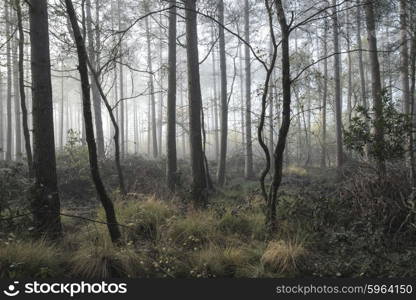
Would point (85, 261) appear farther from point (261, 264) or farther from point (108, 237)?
point (261, 264)

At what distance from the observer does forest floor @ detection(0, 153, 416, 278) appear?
3.87 m

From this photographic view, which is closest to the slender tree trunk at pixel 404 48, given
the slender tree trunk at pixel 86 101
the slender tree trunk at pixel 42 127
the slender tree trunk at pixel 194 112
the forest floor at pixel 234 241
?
the forest floor at pixel 234 241

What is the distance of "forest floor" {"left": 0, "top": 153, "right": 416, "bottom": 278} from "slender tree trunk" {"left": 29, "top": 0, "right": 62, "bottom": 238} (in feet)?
1.18

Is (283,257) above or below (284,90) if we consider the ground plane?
below

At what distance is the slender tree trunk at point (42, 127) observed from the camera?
15.4 feet

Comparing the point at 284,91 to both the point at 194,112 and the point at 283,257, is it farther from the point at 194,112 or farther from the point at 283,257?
the point at 194,112

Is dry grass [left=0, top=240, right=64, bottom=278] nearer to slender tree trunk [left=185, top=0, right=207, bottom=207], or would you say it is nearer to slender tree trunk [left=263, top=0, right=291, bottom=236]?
slender tree trunk [left=263, top=0, right=291, bottom=236]

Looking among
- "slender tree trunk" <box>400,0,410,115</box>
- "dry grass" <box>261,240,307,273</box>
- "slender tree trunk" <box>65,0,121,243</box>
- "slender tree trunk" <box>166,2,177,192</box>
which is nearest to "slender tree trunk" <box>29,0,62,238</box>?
"slender tree trunk" <box>65,0,121,243</box>

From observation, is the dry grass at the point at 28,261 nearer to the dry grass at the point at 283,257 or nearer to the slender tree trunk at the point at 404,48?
the dry grass at the point at 283,257

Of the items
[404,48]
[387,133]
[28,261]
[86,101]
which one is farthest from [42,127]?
[404,48]

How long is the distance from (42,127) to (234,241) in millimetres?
3492

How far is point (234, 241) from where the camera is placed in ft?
15.6

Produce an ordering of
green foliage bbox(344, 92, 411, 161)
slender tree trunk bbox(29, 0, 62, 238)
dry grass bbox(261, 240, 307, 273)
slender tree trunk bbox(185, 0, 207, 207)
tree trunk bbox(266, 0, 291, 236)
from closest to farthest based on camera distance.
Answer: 1. dry grass bbox(261, 240, 307, 273)
2. tree trunk bbox(266, 0, 291, 236)
3. slender tree trunk bbox(29, 0, 62, 238)
4. green foliage bbox(344, 92, 411, 161)
5. slender tree trunk bbox(185, 0, 207, 207)

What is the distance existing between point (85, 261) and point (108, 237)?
A: 2.34 feet
